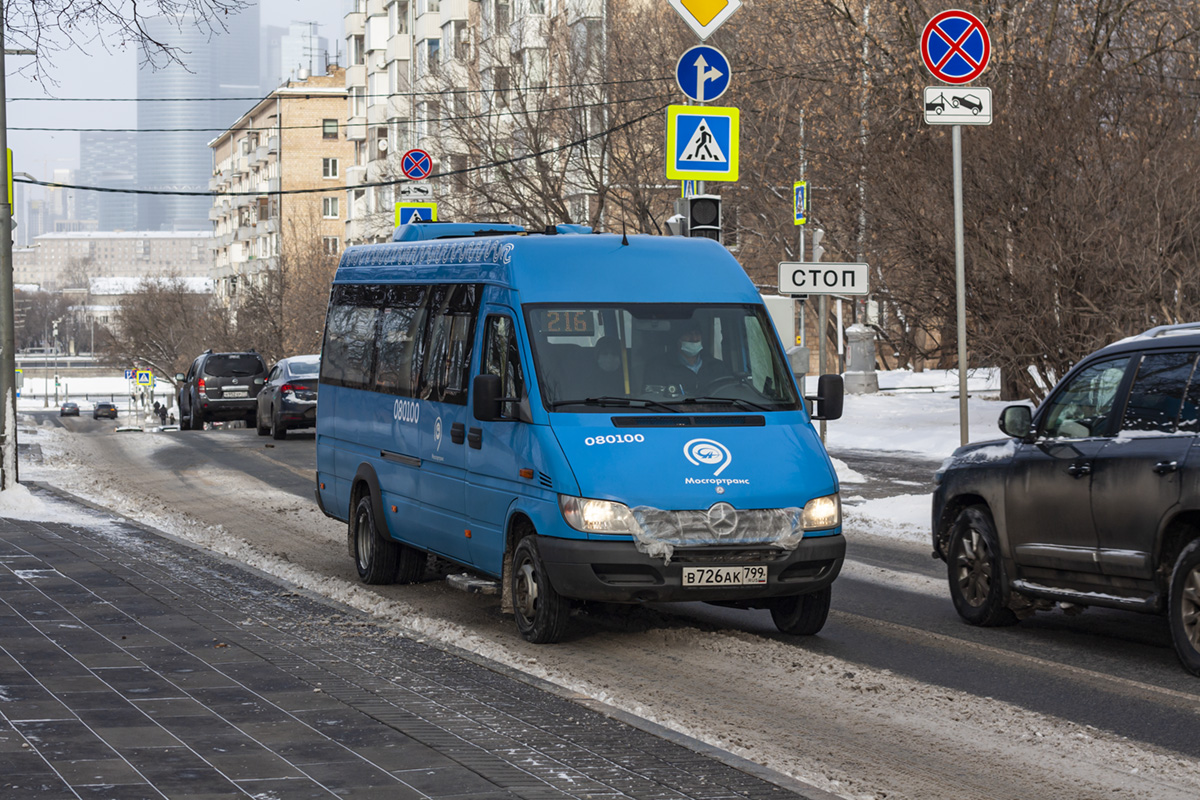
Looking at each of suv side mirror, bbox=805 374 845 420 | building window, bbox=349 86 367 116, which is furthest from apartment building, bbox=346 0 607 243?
building window, bbox=349 86 367 116

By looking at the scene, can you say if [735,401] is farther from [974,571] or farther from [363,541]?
[363,541]

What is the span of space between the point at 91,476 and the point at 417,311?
12.0 meters

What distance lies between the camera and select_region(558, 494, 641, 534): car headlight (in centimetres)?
830

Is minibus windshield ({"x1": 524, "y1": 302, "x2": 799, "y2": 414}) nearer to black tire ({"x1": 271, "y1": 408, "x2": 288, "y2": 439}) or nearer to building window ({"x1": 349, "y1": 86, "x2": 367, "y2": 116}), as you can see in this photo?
black tire ({"x1": 271, "y1": 408, "x2": 288, "y2": 439})

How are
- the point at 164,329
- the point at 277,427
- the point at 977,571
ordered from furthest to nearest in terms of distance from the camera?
the point at 164,329 < the point at 277,427 < the point at 977,571

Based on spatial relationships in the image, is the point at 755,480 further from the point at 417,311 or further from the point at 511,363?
the point at 417,311

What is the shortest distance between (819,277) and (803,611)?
30.5ft

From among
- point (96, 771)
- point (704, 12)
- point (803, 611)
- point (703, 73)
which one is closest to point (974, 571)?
point (803, 611)

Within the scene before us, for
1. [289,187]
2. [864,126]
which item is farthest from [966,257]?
[289,187]

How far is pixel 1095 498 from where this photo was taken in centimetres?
845

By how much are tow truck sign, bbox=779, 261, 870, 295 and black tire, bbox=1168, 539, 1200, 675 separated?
1021 cm

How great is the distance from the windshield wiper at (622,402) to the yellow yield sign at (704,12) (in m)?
9.62

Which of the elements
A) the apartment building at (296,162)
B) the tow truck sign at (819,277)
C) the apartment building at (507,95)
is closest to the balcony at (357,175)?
the apartment building at (296,162)

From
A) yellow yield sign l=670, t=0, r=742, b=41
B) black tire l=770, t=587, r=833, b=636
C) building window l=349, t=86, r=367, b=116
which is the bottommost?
black tire l=770, t=587, r=833, b=636
